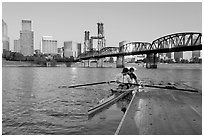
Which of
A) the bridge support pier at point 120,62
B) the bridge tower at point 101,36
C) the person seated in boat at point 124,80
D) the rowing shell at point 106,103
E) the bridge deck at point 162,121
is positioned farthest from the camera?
the bridge tower at point 101,36

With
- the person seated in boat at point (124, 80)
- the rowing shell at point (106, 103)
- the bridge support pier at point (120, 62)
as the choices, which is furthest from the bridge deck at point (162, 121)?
the bridge support pier at point (120, 62)

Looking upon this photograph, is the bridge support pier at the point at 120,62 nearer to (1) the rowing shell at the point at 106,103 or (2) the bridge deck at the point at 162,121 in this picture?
(1) the rowing shell at the point at 106,103

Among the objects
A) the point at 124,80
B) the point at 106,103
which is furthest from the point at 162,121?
the point at 124,80

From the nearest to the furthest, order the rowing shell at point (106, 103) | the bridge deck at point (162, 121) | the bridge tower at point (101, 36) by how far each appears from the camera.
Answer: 1. the bridge deck at point (162, 121)
2. the rowing shell at point (106, 103)
3. the bridge tower at point (101, 36)

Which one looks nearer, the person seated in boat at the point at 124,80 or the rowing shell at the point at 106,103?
the rowing shell at the point at 106,103

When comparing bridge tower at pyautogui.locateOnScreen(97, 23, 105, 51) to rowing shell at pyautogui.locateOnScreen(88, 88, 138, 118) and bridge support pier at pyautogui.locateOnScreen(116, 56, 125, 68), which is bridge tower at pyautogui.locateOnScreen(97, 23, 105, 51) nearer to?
bridge support pier at pyautogui.locateOnScreen(116, 56, 125, 68)

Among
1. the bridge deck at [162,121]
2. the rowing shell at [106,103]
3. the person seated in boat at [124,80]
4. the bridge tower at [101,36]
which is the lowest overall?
the rowing shell at [106,103]

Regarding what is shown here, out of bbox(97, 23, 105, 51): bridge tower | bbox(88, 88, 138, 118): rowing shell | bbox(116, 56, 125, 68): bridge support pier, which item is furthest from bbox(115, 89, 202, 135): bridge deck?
bbox(97, 23, 105, 51): bridge tower

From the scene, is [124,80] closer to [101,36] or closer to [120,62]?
[120,62]

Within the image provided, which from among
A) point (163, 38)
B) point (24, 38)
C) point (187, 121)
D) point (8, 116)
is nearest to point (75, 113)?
point (8, 116)

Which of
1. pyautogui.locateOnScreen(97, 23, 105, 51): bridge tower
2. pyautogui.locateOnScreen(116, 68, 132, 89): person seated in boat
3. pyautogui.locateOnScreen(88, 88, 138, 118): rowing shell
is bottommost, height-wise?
pyautogui.locateOnScreen(88, 88, 138, 118): rowing shell

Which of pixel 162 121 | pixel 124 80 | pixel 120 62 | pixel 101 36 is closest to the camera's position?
pixel 162 121

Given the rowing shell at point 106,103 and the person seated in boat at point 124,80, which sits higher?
the person seated in boat at point 124,80

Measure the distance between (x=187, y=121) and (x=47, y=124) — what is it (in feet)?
20.3
